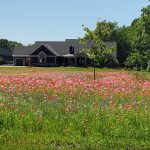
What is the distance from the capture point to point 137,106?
14.4 metres

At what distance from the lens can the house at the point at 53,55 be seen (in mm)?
97125

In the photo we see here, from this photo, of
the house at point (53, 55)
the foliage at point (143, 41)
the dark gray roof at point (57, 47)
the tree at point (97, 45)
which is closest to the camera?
the tree at point (97, 45)

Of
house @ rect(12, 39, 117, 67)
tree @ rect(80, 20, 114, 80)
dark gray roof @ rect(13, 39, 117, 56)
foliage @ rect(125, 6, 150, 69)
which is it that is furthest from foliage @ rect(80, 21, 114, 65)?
dark gray roof @ rect(13, 39, 117, 56)

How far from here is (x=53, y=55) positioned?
9850 cm

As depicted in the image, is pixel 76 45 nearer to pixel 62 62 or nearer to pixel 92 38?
pixel 62 62

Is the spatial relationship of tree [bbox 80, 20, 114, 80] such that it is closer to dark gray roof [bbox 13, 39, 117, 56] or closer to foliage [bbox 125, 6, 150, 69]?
foliage [bbox 125, 6, 150, 69]

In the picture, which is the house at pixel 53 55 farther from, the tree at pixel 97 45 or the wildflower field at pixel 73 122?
the wildflower field at pixel 73 122

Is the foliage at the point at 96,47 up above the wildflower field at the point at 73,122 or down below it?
above

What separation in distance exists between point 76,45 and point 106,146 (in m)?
93.8

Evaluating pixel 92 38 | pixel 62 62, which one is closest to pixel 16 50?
pixel 62 62

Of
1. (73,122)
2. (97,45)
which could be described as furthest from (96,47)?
(73,122)

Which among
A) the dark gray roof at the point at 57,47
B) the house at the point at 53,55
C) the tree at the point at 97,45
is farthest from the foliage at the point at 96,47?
the dark gray roof at the point at 57,47

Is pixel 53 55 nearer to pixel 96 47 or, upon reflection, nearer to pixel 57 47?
pixel 57 47

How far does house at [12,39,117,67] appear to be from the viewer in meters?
97.1
